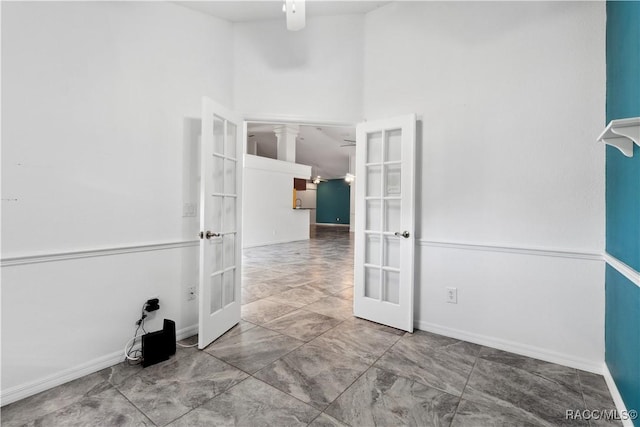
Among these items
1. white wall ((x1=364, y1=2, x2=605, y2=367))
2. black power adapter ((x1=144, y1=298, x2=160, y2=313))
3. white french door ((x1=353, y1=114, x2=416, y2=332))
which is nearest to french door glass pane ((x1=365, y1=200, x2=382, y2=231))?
white french door ((x1=353, y1=114, x2=416, y2=332))

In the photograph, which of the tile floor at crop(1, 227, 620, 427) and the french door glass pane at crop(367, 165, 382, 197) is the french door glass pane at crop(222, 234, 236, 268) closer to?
the tile floor at crop(1, 227, 620, 427)

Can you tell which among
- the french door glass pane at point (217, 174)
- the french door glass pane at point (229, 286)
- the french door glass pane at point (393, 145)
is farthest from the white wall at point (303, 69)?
the french door glass pane at point (229, 286)

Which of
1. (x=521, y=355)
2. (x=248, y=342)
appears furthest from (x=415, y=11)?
(x=248, y=342)

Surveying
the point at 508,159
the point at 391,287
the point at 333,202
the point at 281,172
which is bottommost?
the point at 391,287

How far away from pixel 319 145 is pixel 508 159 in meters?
9.77

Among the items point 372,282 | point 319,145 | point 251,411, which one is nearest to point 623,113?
point 372,282

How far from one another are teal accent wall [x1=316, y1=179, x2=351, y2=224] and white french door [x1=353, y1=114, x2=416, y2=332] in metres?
13.9

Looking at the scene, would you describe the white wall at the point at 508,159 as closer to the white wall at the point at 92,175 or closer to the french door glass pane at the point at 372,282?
the french door glass pane at the point at 372,282

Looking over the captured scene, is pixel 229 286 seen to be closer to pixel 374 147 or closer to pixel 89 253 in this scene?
pixel 89 253

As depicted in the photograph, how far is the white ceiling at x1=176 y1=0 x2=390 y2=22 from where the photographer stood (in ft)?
8.68

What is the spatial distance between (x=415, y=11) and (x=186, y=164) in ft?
8.59

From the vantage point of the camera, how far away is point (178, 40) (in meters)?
2.52

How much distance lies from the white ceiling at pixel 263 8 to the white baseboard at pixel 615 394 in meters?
3.58

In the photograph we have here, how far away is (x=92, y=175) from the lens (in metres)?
2.03
